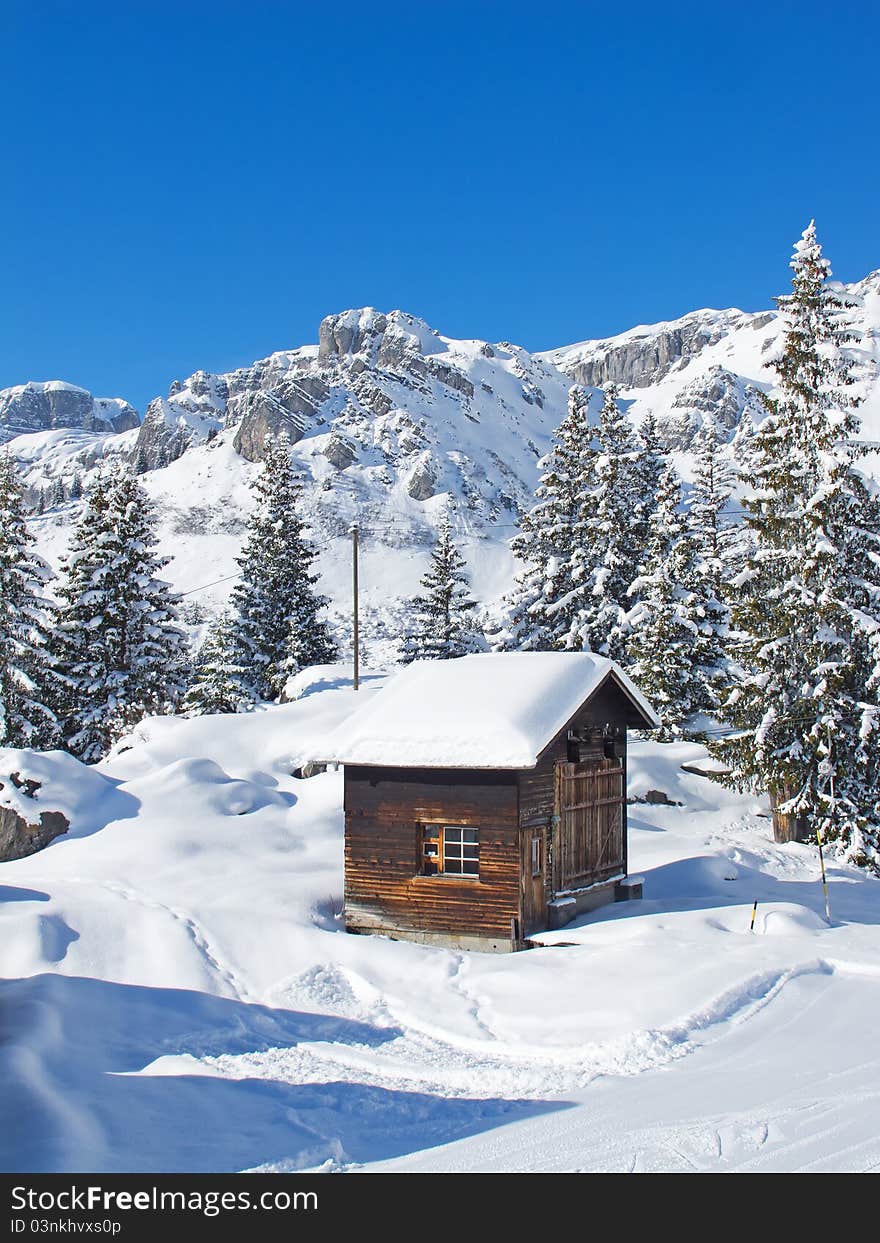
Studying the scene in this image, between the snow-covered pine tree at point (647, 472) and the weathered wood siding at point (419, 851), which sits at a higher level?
the snow-covered pine tree at point (647, 472)

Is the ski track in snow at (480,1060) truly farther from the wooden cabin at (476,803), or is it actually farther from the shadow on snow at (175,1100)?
the wooden cabin at (476,803)

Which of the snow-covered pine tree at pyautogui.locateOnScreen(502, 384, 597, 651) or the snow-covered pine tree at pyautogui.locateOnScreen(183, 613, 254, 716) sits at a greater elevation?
the snow-covered pine tree at pyautogui.locateOnScreen(502, 384, 597, 651)

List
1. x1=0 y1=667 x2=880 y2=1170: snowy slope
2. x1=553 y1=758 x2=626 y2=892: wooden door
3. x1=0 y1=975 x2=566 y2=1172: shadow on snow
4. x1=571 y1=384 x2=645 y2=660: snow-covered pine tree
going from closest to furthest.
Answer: x1=0 y1=975 x2=566 y2=1172: shadow on snow, x1=0 y1=667 x2=880 y2=1170: snowy slope, x1=553 y1=758 x2=626 y2=892: wooden door, x1=571 y1=384 x2=645 y2=660: snow-covered pine tree

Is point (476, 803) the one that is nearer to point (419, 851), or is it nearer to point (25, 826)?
point (419, 851)

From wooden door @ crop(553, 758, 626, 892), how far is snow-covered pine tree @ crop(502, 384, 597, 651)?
15.5 m

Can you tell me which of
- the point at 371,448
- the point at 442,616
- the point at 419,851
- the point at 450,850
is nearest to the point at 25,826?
the point at 419,851

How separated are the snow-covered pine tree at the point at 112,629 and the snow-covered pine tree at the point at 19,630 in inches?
48.4

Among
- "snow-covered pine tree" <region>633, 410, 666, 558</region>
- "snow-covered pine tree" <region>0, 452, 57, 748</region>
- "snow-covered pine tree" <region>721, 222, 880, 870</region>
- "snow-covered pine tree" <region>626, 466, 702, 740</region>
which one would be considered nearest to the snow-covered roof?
"snow-covered pine tree" <region>721, 222, 880, 870</region>

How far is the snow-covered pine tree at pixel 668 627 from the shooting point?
33.9 metres

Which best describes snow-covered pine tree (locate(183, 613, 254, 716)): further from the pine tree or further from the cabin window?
the cabin window

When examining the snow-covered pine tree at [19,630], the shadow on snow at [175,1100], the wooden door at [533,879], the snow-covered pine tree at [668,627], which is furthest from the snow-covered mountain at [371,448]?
the shadow on snow at [175,1100]

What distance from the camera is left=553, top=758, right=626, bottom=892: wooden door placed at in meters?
20.3

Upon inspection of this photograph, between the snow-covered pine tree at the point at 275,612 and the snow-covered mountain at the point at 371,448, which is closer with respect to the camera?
the snow-covered pine tree at the point at 275,612

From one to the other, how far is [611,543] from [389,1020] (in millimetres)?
25796
